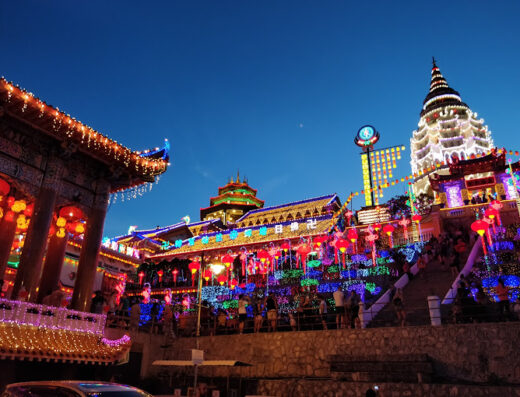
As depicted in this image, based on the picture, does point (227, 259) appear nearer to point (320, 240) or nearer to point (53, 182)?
point (320, 240)

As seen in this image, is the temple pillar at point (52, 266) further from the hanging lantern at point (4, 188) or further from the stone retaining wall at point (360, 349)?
the stone retaining wall at point (360, 349)

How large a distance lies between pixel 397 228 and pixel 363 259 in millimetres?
7839

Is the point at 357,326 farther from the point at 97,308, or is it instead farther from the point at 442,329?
the point at 97,308

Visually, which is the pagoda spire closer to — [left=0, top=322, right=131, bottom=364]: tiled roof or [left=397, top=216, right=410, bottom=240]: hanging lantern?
[left=397, top=216, right=410, bottom=240]: hanging lantern

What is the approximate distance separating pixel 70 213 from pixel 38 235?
276cm

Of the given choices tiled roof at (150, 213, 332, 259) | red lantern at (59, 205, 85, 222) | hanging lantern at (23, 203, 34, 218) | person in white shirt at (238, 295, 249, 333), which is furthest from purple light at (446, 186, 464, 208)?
hanging lantern at (23, 203, 34, 218)

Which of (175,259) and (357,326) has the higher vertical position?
(175,259)

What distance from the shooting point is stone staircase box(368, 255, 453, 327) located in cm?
1327

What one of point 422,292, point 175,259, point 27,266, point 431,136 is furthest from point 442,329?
point 431,136

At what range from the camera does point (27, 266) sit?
42.0 feet

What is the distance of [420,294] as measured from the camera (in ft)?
53.1

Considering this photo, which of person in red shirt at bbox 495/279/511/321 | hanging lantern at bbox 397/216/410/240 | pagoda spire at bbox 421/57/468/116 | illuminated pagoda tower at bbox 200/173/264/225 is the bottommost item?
person in red shirt at bbox 495/279/511/321

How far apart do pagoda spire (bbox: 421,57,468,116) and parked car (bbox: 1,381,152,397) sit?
70.2 meters

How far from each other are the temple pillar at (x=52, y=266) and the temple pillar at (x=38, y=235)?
5.55ft
